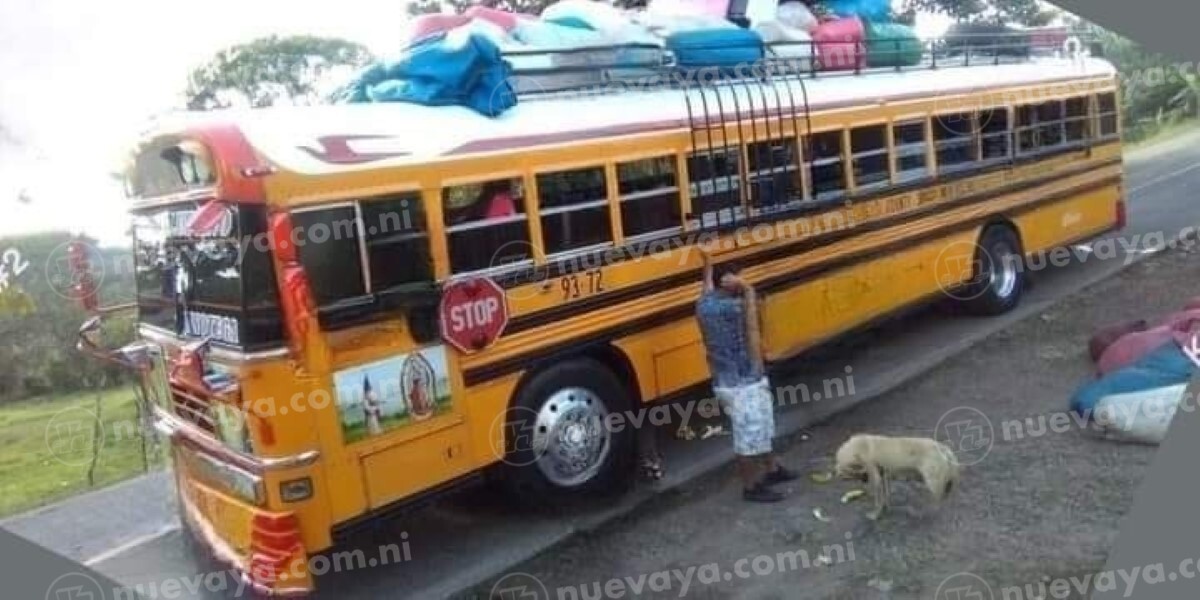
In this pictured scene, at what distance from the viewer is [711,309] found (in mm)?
5531

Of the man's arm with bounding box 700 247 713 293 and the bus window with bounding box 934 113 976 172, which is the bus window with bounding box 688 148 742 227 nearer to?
the man's arm with bounding box 700 247 713 293

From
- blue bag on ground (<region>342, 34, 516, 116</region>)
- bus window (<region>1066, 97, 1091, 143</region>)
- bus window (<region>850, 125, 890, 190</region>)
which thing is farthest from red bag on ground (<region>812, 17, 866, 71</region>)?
blue bag on ground (<region>342, 34, 516, 116</region>)

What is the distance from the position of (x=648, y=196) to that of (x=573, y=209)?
0.61m

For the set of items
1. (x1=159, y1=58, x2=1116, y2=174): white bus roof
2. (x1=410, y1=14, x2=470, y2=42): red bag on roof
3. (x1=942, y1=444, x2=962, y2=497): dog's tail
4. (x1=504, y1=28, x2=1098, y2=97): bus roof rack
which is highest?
(x1=410, y1=14, x2=470, y2=42): red bag on roof

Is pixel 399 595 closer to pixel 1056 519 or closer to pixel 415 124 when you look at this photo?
pixel 415 124

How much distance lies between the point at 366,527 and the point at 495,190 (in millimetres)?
1716

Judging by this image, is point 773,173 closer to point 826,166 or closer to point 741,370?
point 826,166

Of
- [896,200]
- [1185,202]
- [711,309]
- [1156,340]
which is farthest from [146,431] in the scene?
[1185,202]

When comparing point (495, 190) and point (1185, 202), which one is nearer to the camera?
point (495, 190)

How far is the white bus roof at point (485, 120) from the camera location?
177 inches

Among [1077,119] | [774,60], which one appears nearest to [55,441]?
[774,60]

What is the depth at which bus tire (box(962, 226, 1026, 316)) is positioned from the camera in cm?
887

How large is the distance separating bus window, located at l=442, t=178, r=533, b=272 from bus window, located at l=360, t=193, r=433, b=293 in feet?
0.52

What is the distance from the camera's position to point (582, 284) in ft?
18.1
